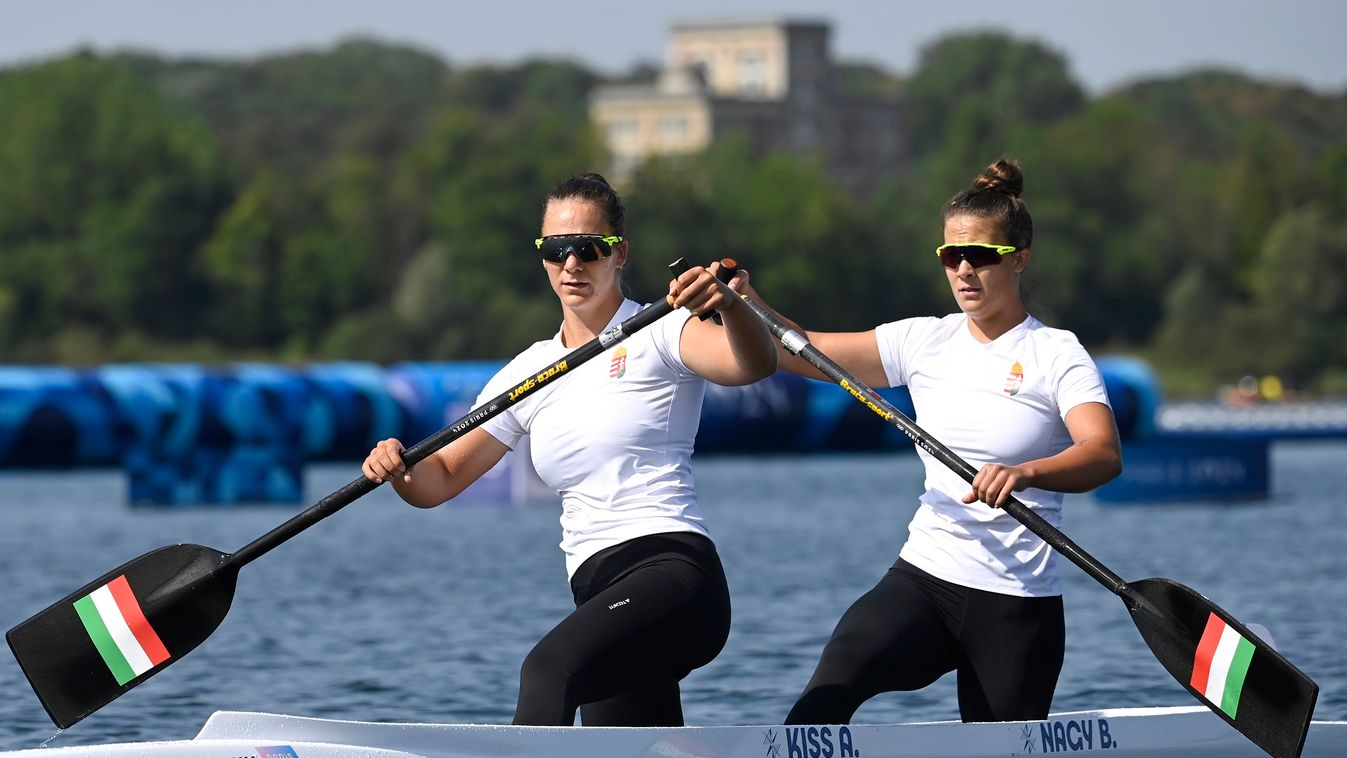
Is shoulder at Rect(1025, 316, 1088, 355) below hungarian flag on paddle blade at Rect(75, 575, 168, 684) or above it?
above

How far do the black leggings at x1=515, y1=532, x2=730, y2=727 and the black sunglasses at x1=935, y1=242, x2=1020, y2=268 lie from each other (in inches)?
48.1

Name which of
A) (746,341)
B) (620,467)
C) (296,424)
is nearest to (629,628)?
(620,467)

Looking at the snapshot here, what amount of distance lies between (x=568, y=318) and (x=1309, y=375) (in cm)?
8248

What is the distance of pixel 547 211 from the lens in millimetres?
7191

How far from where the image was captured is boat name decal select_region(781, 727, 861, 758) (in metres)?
7.01

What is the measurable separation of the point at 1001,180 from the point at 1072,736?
181 centimetres

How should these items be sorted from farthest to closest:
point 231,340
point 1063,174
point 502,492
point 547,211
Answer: point 1063,174 < point 231,340 < point 502,492 < point 547,211

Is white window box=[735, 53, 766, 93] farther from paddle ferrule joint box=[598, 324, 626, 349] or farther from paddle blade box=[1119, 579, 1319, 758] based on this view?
paddle ferrule joint box=[598, 324, 626, 349]

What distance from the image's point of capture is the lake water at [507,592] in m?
12.2

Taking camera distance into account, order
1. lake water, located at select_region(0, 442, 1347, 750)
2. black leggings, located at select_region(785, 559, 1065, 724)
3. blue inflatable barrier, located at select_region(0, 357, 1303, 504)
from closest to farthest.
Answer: black leggings, located at select_region(785, 559, 1065, 724) < lake water, located at select_region(0, 442, 1347, 750) < blue inflatable barrier, located at select_region(0, 357, 1303, 504)

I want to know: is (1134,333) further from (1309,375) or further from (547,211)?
(547,211)

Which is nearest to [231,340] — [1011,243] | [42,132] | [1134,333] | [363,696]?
[42,132]

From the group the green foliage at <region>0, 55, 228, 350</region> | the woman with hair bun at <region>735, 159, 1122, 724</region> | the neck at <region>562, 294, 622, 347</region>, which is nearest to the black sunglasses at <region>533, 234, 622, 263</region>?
the neck at <region>562, 294, 622, 347</region>

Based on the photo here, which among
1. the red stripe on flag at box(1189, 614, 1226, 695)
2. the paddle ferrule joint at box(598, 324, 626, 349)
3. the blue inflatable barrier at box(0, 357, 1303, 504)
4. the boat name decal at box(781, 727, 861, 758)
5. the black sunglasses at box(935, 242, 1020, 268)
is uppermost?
the black sunglasses at box(935, 242, 1020, 268)
